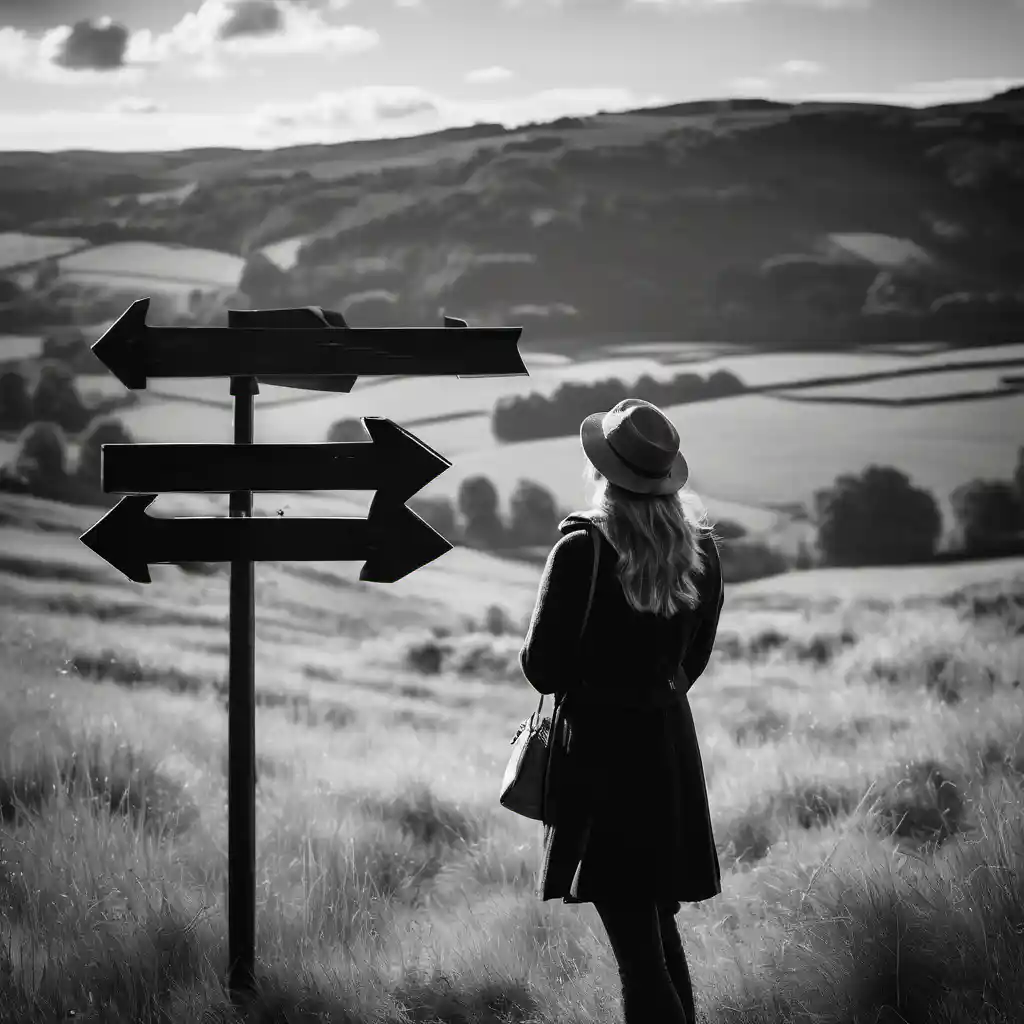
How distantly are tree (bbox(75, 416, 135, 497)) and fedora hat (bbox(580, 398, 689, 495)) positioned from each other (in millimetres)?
9418

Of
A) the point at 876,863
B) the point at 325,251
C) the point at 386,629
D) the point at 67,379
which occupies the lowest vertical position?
the point at 386,629

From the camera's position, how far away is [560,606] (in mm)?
1914

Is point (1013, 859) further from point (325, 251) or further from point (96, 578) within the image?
point (325, 251)

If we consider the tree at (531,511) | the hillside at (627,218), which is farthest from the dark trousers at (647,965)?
the hillside at (627,218)

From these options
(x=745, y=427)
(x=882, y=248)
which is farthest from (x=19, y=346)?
(x=882, y=248)

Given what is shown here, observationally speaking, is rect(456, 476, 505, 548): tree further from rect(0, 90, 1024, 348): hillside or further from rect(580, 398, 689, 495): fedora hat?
rect(580, 398, 689, 495): fedora hat

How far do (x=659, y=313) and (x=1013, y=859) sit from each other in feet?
28.3

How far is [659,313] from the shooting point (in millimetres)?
10969

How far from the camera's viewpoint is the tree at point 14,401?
10.7 metres

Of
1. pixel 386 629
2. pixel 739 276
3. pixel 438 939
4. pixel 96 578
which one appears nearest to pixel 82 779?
pixel 438 939

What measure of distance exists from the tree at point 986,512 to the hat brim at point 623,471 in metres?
8.29

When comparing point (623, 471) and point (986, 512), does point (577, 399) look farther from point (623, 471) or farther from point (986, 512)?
point (623, 471)

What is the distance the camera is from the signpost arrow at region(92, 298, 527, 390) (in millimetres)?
2363

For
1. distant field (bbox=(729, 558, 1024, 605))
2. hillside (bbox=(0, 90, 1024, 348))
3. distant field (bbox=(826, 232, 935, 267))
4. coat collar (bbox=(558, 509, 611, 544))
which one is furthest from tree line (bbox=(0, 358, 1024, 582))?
coat collar (bbox=(558, 509, 611, 544))
